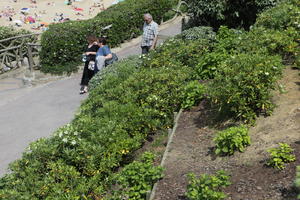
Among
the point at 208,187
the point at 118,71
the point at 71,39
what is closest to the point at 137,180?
the point at 208,187

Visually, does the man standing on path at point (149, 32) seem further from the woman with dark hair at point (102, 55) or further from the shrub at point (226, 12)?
the shrub at point (226, 12)

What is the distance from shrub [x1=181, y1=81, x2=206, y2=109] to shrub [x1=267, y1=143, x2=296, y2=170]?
2.81 m

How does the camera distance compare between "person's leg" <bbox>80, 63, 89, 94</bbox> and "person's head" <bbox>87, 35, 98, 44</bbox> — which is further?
"person's leg" <bbox>80, 63, 89, 94</bbox>

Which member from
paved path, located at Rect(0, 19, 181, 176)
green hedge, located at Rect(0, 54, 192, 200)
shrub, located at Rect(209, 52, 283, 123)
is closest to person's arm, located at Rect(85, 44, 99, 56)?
paved path, located at Rect(0, 19, 181, 176)

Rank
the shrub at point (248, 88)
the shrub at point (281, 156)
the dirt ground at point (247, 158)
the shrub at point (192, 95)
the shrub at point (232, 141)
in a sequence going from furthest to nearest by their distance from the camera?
the shrub at point (192, 95)
the shrub at point (248, 88)
the shrub at point (232, 141)
the shrub at point (281, 156)
the dirt ground at point (247, 158)

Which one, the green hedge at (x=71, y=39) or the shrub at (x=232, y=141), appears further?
the green hedge at (x=71, y=39)

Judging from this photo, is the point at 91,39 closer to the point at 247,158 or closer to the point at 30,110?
the point at 30,110

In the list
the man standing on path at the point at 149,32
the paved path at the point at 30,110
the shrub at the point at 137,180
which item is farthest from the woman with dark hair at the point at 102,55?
the shrub at the point at 137,180

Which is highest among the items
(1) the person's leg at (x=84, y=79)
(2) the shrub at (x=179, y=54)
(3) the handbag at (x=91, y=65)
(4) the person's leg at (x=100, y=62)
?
(2) the shrub at (x=179, y=54)

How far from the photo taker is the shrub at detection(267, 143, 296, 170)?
5.83 m

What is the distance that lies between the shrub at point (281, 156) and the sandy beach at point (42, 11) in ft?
77.3

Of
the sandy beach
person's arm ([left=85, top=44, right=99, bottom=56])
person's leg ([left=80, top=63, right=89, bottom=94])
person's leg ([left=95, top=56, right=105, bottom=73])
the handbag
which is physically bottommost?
the sandy beach

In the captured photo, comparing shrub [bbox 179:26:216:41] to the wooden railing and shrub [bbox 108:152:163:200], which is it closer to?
shrub [bbox 108:152:163:200]

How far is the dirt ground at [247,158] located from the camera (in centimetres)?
562
